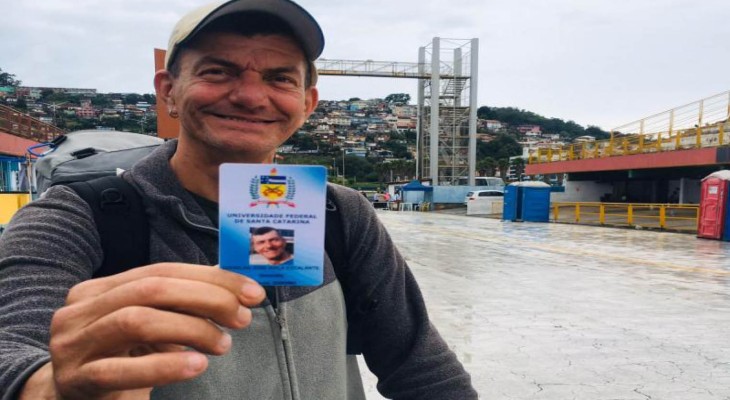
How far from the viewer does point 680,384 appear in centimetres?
302

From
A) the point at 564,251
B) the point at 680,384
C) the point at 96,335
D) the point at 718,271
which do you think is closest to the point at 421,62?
the point at 564,251

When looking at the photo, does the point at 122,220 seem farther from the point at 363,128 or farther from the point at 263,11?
the point at 363,128

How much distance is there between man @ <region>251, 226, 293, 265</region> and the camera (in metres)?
0.77

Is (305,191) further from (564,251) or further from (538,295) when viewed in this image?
(564,251)

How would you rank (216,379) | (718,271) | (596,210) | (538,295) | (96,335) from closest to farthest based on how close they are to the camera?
(96,335)
(216,379)
(538,295)
(718,271)
(596,210)

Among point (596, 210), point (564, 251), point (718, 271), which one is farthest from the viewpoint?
point (596, 210)

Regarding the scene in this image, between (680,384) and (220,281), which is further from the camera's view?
(680,384)

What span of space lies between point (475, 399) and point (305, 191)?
908 mm

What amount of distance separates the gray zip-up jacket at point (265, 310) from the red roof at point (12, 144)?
51.0 feet

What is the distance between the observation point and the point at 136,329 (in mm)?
621

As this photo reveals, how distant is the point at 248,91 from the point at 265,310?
1.51ft

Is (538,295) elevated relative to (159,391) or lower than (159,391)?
lower

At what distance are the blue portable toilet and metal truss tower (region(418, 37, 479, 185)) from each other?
16.0 metres

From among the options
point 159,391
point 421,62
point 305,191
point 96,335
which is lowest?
point 159,391
